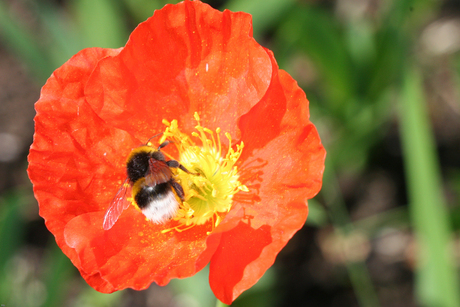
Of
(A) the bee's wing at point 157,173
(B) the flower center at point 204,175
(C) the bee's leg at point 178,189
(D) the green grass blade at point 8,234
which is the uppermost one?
(A) the bee's wing at point 157,173

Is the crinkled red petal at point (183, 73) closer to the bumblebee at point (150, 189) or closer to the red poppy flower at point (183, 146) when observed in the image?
the red poppy flower at point (183, 146)

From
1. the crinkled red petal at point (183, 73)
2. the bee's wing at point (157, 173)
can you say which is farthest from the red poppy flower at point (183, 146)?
the bee's wing at point (157, 173)

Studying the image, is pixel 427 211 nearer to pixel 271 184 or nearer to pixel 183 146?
pixel 271 184

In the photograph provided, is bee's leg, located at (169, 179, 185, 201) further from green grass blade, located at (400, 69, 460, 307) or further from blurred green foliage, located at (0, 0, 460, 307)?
green grass blade, located at (400, 69, 460, 307)

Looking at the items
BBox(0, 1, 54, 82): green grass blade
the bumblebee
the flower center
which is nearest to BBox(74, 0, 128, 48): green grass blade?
BBox(0, 1, 54, 82): green grass blade

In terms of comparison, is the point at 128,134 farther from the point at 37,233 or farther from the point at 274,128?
the point at 37,233

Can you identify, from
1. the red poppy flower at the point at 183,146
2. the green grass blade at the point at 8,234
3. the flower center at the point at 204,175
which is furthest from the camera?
the green grass blade at the point at 8,234

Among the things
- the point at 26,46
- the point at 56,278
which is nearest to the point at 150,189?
the point at 56,278

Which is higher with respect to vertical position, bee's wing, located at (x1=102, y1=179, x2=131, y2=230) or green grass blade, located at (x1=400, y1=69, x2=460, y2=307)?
bee's wing, located at (x1=102, y1=179, x2=131, y2=230)

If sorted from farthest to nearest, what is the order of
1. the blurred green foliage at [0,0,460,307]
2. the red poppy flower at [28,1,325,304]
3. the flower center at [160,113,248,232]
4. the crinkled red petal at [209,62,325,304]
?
the blurred green foliage at [0,0,460,307] < the flower center at [160,113,248,232] < the red poppy flower at [28,1,325,304] < the crinkled red petal at [209,62,325,304]
